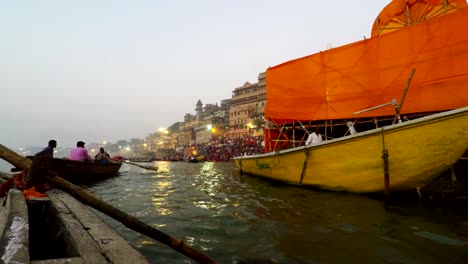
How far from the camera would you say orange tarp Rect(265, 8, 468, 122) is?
8102mm

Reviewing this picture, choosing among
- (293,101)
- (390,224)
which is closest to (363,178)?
(390,224)

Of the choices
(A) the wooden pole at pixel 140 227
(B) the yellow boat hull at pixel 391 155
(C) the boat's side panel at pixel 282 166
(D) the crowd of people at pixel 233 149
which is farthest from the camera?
(D) the crowd of people at pixel 233 149

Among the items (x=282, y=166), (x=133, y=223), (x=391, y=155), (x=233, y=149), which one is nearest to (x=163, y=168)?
(x=233, y=149)

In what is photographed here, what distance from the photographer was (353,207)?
22.7 ft

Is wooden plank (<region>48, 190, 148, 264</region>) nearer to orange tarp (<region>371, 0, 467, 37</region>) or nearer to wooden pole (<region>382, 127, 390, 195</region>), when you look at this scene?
wooden pole (<region>382, 127, 390, 195</region>)

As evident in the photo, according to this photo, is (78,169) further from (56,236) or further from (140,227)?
(140,227)

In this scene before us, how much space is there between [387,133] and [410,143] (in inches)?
22.5

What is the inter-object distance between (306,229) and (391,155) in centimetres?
357

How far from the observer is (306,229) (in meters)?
5.34

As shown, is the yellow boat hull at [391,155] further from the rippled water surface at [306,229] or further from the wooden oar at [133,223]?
the wooden oar at [133,223]

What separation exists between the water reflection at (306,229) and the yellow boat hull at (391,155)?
A: 1.94 ft

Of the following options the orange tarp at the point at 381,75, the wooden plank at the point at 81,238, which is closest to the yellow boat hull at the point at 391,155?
the orange tarp at the point at 381,75

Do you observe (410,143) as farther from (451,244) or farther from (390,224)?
(451,244)

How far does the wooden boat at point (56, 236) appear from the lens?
2.40 metres
